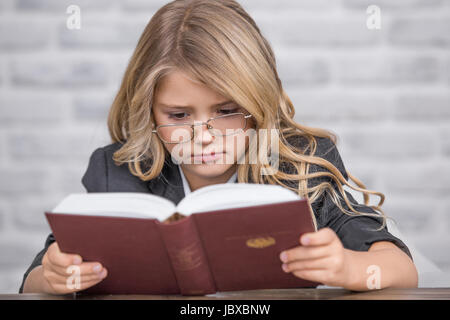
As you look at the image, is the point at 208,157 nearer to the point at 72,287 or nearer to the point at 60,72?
the point at 72,287

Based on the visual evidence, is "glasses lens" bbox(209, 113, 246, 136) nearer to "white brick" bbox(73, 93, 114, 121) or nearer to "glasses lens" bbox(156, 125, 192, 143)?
"glasses lens" bbox(156, 125, 192, 143)

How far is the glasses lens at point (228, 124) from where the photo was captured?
1058 mm

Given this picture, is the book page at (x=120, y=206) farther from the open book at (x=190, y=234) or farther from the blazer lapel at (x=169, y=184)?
the blazer lapel at (x=169, y=184)

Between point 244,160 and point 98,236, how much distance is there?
0.49 metres

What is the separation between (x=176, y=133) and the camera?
1.08 m

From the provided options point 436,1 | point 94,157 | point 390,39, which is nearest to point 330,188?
point 94,157

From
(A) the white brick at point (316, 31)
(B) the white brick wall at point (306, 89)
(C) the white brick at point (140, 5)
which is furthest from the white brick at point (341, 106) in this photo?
(C) the white brick at point (140, 5)

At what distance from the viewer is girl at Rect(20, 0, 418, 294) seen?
1.03 meters

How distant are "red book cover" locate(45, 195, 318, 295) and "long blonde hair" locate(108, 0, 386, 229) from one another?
0.35 metres

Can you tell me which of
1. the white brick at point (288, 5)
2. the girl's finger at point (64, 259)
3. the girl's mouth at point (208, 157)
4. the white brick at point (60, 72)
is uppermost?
the white brick at point (288, 5)

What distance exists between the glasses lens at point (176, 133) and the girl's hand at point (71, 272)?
349 mm

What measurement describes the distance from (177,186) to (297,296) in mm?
503

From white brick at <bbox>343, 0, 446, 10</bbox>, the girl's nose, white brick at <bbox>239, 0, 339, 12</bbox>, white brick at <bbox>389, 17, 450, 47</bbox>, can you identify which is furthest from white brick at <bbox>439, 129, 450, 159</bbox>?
the girl's nose
